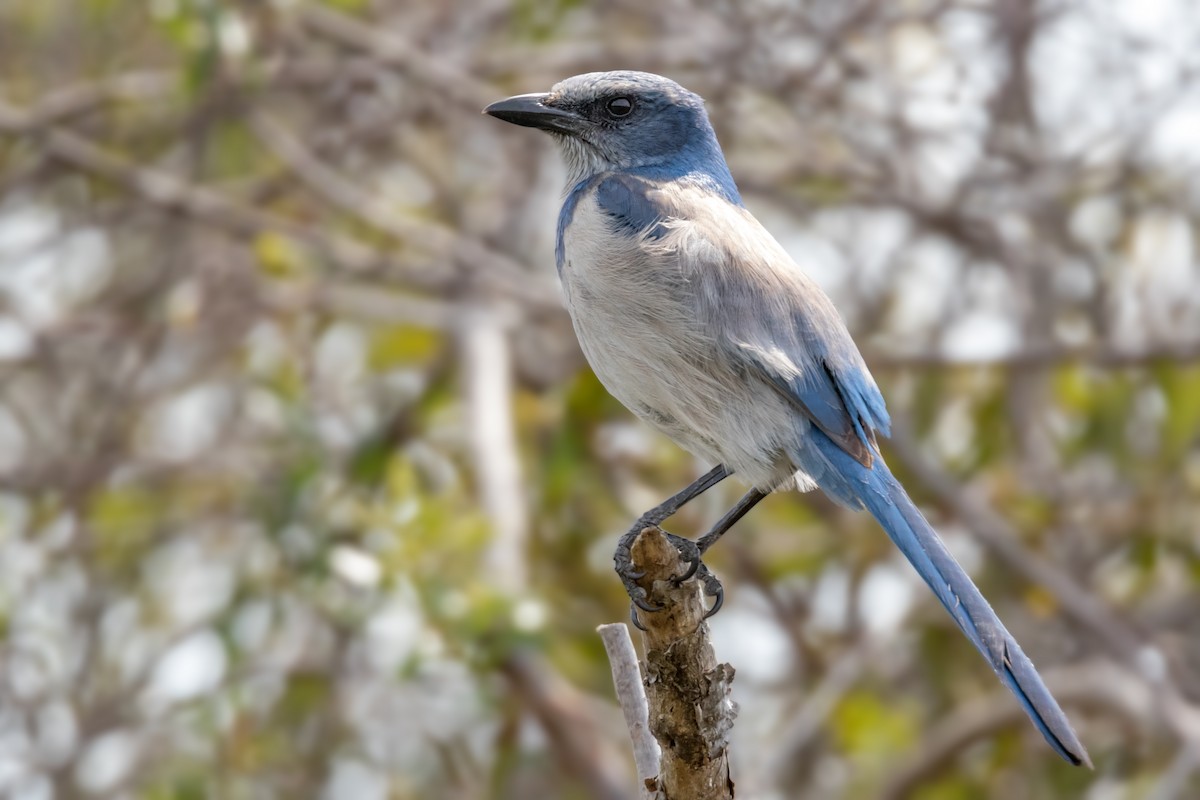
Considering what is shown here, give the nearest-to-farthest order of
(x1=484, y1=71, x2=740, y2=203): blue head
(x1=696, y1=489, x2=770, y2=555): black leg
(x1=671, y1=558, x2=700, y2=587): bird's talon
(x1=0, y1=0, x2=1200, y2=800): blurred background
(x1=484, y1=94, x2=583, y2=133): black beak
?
(x1=671, y1=558, x2=700, y2=587): bird's talon
(x1=696, y1=489, x2=770, y2=555): black leg
(x1=484, y1=94, x2=583, y2=133): black beak
(x1=484, y1=71, x2=740, y2=203): blue head
(x1=0, y1=0, x2=1200, y2=800): blurred background

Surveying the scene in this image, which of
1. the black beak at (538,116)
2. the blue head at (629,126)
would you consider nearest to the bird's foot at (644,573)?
the blue head at (629,126)

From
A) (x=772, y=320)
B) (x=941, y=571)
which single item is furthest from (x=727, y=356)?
(x=941, y=571)

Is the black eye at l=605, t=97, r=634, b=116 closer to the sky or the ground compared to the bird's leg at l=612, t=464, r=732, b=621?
closer to the sky

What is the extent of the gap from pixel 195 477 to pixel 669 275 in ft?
11.0

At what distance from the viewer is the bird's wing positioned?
11.5 ft

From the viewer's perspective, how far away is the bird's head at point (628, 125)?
417 centimetres

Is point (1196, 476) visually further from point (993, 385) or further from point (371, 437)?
point (371, 437)

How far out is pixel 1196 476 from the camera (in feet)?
19.6

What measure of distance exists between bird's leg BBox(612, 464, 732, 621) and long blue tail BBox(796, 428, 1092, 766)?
1.01ft

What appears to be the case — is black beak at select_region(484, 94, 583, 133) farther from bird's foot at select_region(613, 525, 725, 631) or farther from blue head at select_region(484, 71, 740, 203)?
bird's foot at select_region(613, 525, 725, 631)

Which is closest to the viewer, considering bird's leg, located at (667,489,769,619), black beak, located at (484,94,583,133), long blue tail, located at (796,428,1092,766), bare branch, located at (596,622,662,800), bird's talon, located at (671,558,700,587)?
long blue tail, located at (796,428,1092,766)

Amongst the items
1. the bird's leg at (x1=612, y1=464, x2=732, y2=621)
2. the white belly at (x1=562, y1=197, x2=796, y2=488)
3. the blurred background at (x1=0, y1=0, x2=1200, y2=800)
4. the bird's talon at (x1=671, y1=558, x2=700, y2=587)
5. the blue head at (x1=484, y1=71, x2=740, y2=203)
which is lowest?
the blurred background at (x1=0, y1=0, x2=1200, y2=800)

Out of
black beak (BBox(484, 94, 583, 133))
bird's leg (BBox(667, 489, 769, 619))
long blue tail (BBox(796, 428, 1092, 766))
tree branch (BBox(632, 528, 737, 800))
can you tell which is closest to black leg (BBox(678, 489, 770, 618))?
bird's leg (BBox(667, 489, 769, 619))

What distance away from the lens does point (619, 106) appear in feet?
13.8
